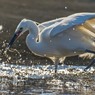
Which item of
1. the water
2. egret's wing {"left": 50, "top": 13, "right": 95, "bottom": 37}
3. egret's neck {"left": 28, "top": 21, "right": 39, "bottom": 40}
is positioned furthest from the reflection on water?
egret's wing {"left": 50, "top": 13, "right": 95, "bottom": 37}

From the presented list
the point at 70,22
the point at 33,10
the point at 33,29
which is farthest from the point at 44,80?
the point at 33,10

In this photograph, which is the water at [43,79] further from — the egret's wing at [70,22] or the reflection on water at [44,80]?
the egret's wing at [70,22]

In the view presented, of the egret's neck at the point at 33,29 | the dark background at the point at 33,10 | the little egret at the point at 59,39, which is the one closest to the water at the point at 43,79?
the little egret at the point at 59,39

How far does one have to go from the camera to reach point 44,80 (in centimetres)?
1054

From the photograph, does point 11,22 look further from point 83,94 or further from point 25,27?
point 83,94

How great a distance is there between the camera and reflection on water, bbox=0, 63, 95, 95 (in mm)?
9500

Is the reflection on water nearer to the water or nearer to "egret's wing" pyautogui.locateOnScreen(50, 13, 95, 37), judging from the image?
the water

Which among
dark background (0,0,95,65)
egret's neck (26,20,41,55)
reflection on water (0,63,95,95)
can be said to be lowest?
reflection on water (0,63,95,95)

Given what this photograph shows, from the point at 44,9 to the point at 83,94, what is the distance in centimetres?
1258

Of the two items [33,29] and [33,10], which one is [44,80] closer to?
[33,29]

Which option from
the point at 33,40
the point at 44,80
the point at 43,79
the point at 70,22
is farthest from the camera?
the point at 33,40

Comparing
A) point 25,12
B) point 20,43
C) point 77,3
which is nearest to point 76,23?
point 20,43

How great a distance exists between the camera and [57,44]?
38.0ft

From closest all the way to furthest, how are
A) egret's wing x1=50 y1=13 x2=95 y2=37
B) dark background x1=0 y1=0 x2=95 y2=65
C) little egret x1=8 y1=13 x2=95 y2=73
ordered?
egret's wing x1=50 y1=13 x2=95 y2=37 < little egret x1=8 y1=13 x2=95 y2=73 < dark background x1=0 y1=0 x2=95 y2=65
